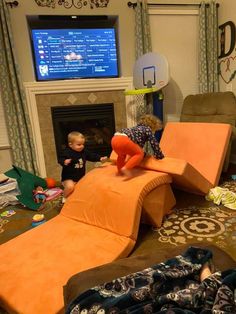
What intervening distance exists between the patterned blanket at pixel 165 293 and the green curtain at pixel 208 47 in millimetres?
3442

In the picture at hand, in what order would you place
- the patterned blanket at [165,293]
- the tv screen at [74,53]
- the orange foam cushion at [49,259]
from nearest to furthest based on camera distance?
the patterned blanket at [165,293] < the orange foam cushion at [49,259] < the tv screen at [74,53]

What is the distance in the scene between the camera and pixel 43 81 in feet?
11.7

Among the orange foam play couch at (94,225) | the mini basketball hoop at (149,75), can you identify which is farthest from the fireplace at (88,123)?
the orange foam play couch at (94,225)

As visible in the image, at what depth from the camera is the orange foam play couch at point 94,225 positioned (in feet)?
4.07

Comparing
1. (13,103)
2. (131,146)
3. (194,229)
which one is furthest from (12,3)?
(194,229)

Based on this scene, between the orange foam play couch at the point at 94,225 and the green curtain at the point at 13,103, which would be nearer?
the orange foam play couch at the point at 94,225

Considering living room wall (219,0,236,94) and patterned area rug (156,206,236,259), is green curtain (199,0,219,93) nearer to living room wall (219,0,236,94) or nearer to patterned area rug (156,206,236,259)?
living room wall (219,0,236,94)

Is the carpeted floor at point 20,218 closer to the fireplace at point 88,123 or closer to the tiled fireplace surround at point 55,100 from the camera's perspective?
the tiled fireplace surround at point 55,100

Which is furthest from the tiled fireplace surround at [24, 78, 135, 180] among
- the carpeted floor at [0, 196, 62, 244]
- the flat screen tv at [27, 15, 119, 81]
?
the carpeted floor at [0, 196, 62, 244]

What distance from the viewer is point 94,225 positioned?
6.03ft

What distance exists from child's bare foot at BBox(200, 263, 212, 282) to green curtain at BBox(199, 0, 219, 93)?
11.2 feet

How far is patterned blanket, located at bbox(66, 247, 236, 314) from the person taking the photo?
0.78 metres

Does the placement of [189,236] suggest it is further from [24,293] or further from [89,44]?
[89,44]

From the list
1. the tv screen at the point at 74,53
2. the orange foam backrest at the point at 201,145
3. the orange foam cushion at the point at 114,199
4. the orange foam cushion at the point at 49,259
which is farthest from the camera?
the tv screen at the point at 74,53
